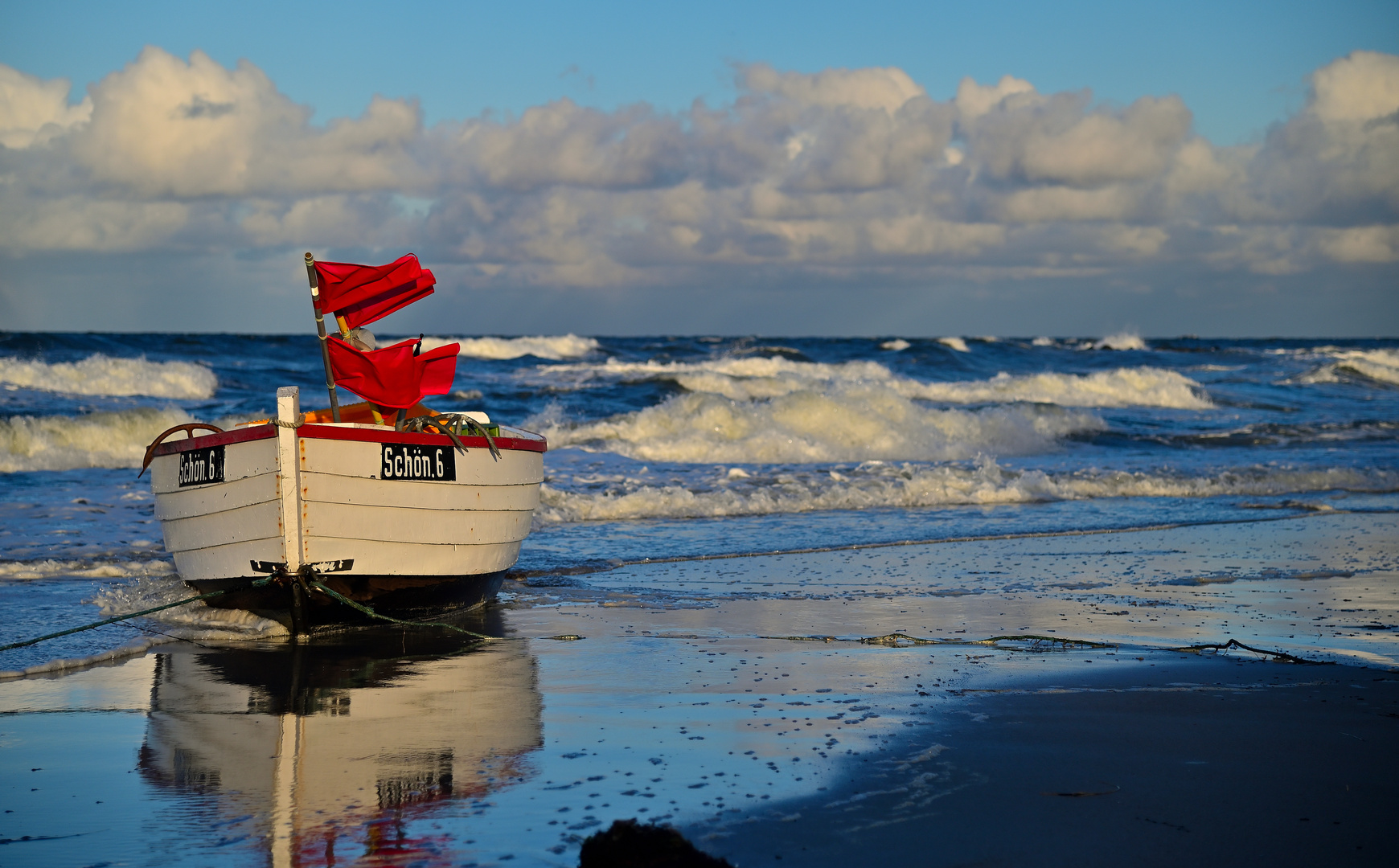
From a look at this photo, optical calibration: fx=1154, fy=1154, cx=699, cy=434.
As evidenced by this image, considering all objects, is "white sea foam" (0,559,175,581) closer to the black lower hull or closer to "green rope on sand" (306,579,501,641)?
the black lower hull

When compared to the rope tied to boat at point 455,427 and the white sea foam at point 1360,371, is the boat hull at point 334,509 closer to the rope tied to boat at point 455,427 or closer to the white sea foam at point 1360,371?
the rope tied to boat at point 455,427

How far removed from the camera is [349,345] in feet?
24.7

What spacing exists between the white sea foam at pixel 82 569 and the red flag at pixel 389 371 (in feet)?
12.5

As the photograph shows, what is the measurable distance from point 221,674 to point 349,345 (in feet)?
7.16

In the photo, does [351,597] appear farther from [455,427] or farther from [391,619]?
[455,427]

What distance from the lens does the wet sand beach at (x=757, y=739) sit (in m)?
4.09

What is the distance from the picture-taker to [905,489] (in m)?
16.4

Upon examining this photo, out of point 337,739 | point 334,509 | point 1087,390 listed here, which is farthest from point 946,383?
point 337,739

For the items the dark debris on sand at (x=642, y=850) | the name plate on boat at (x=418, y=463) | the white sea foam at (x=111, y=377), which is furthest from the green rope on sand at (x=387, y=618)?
the white sea foam at (x=111, y=377)

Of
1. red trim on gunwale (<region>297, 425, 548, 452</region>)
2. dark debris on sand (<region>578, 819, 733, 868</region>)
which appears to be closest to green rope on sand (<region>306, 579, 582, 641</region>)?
red trim on gunwale (<region>297, 425, 548, 452</region>)

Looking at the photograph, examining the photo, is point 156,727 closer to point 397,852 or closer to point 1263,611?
point 397,852

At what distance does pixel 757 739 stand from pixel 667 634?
2.67 metres

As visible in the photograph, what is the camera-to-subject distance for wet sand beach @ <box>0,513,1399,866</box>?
4090mm

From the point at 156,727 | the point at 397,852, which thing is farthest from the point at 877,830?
the point at 156,727
